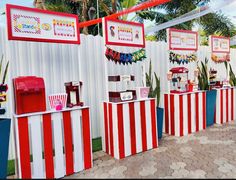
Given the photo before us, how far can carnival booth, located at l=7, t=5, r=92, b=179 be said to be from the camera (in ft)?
8.33

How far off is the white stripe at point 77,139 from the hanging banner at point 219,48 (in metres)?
3.73

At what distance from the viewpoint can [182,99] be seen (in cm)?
429

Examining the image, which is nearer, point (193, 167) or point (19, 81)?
point (19, 81)

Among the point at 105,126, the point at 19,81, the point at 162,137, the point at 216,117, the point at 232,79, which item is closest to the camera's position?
the point at 19,81

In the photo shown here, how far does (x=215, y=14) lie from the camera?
1162cm

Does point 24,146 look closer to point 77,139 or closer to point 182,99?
point 77,139

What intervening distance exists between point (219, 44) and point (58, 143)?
172 inches

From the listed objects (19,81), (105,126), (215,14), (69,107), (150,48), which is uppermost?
(215,14)

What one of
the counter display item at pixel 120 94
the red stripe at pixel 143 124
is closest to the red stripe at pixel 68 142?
the counter display item at pixel 120 94

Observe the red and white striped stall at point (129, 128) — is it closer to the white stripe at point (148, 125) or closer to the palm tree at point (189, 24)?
the white stripe at point (148, 125)

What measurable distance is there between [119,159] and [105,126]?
0.53 m

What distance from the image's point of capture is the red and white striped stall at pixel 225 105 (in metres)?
5.16

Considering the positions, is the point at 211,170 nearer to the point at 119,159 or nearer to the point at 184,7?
the point at 119,159

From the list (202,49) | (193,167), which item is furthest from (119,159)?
(202,49)
